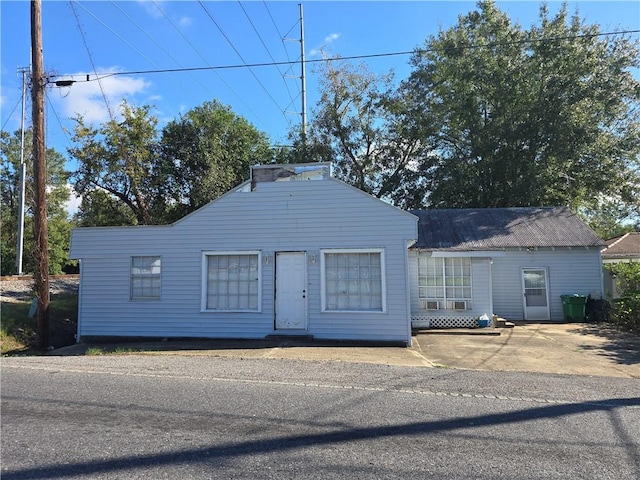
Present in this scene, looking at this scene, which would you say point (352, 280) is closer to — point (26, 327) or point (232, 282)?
point (232, 282)

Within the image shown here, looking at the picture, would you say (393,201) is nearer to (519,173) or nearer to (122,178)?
(519,173)

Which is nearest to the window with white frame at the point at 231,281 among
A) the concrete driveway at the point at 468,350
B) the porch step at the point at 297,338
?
the concrete driveway at the point at 468,350

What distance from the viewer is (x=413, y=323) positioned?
1491 cm

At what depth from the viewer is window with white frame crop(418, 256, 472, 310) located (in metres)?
14.7

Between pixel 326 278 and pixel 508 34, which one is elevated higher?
pixel 508 34

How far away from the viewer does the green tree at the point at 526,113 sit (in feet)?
76.0

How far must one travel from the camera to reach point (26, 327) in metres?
14.2

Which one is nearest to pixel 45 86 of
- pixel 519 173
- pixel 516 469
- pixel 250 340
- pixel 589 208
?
pixel 250 340

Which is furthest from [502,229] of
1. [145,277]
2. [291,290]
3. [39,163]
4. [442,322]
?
[39,163]

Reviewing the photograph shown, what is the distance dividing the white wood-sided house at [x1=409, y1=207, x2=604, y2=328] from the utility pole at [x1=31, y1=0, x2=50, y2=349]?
10.3m

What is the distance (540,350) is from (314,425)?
7.97 m

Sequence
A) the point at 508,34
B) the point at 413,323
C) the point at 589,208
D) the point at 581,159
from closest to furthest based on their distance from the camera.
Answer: the point at 413,323
the point at 581,159
the point at 508,34
the point at 589,208

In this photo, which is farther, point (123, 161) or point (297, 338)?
point (123, 161)

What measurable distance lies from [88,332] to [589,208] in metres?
27.2
